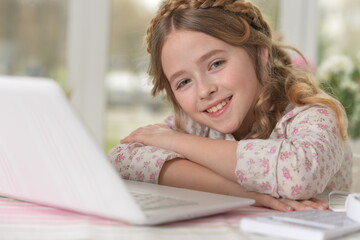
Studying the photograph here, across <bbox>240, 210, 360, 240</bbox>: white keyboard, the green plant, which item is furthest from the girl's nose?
the green plant

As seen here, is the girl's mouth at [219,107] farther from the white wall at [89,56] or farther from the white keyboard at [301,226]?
the white wall at [89,56]

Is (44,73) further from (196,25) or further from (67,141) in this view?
(67,141)

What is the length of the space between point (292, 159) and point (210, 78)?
429 millimetres

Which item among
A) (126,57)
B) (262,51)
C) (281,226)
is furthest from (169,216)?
(126,57)

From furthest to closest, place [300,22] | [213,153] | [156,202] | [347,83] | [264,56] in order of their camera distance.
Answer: [300,22] < [347,83] < [264,56] < [213,153] < [156,202]

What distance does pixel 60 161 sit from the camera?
2.66 ft

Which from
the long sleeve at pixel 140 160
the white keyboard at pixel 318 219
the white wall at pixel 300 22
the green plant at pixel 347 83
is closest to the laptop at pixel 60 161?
the white keyboard at pixel 318 219

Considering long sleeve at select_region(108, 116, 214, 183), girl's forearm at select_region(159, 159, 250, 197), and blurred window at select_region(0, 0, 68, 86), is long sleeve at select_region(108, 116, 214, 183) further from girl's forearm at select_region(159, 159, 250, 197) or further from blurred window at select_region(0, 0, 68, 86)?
blurred window at select_region(0, 0, 68, 86)

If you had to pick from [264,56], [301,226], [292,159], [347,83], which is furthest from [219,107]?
[347,83]

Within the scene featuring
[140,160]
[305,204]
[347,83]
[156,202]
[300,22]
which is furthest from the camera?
[300,22]

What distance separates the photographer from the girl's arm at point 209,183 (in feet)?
3.73

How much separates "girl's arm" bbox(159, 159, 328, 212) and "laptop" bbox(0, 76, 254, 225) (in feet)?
0.71

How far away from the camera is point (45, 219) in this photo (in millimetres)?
891

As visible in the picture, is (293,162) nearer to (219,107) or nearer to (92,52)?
(219,107)
